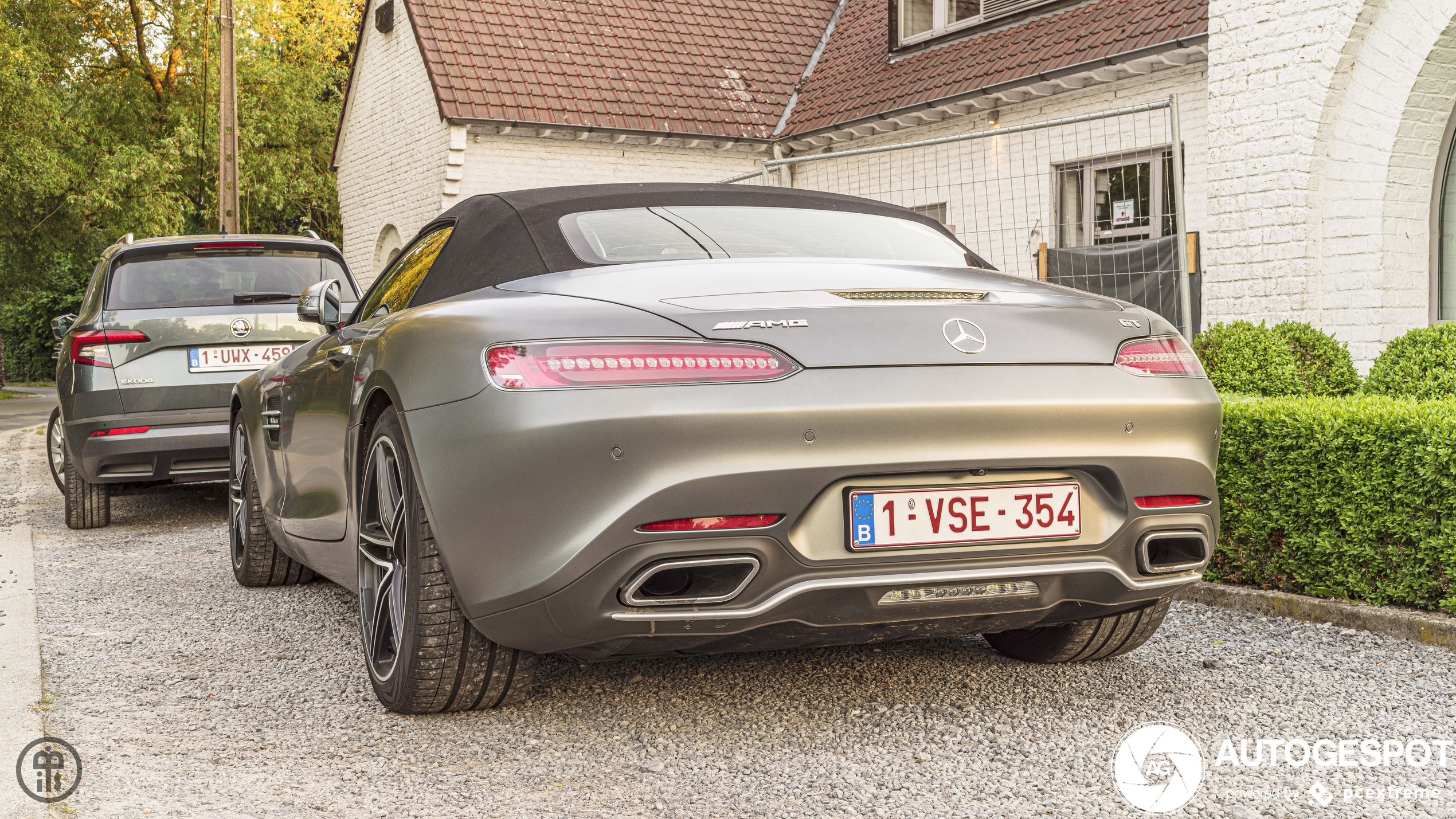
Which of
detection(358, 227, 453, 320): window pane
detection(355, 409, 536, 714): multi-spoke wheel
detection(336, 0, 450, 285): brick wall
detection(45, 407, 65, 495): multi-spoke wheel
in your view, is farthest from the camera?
detection(336, 0, 450, 285): brick wall

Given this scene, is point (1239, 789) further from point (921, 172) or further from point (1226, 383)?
point (921, 172)

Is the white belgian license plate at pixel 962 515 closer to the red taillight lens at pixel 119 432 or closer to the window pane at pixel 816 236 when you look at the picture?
the window pane at pixel 816 236

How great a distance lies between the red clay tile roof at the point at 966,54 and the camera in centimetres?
1259

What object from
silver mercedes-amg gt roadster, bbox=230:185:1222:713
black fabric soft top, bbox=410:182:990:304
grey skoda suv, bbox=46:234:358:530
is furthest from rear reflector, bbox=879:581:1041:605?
grey skoda suv, bbox=46:234:358:530

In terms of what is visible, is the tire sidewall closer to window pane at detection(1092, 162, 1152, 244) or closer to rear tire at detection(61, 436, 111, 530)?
rear tire at detection(61, 436, 111, 530)

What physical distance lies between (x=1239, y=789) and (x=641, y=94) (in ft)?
52.6

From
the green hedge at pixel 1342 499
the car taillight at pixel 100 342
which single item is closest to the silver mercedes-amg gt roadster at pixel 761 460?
the green hedge at pixel 1342 499

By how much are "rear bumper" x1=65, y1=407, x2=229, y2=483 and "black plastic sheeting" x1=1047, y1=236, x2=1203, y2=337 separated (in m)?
5.86

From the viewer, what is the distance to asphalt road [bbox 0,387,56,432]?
18266 mm

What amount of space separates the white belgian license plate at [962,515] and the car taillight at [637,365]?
1.20 ft

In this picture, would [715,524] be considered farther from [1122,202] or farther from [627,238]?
[1122,202]

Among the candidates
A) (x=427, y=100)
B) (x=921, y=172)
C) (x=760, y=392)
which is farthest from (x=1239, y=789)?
(x=427, y=100)

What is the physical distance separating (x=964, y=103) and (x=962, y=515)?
12068mm

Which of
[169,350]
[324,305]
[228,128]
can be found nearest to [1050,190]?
[169,350]
